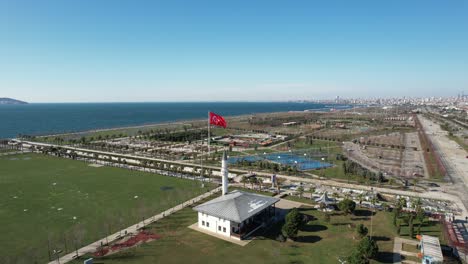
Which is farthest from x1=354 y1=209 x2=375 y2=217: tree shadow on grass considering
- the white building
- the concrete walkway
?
the white building

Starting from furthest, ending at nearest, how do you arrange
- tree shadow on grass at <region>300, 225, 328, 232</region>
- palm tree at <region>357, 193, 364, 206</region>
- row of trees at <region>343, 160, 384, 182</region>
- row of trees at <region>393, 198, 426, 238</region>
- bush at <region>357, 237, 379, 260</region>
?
row of trees at <region>343, 160, 384, 182</region> → palm tree at <region>357, 193, 364, 206</region> → tree shadow on grass at <region>300, 225, 328, 232</region> → row of trees at <region>393, 198, 426, 238</region> → bush at <region>357, 237, 379, 260</region>

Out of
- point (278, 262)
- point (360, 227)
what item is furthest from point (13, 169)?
point (360, 227)

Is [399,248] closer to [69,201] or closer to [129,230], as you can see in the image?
[129,230]

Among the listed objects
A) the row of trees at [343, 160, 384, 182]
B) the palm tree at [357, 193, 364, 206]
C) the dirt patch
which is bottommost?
the dirt patch

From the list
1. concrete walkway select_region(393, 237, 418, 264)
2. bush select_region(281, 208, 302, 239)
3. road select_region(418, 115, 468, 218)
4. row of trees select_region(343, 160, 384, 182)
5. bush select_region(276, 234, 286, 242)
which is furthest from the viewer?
row of trees select_region(343, 160, 384, 182)

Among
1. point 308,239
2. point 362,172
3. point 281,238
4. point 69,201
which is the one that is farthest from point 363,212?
point 69,201

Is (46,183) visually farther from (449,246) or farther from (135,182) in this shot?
(449,246)

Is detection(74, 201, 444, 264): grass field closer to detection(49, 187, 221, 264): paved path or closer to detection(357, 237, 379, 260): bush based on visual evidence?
detection(49, 187, 221, 264): paved path

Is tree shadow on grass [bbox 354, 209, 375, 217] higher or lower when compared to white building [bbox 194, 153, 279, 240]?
lower
